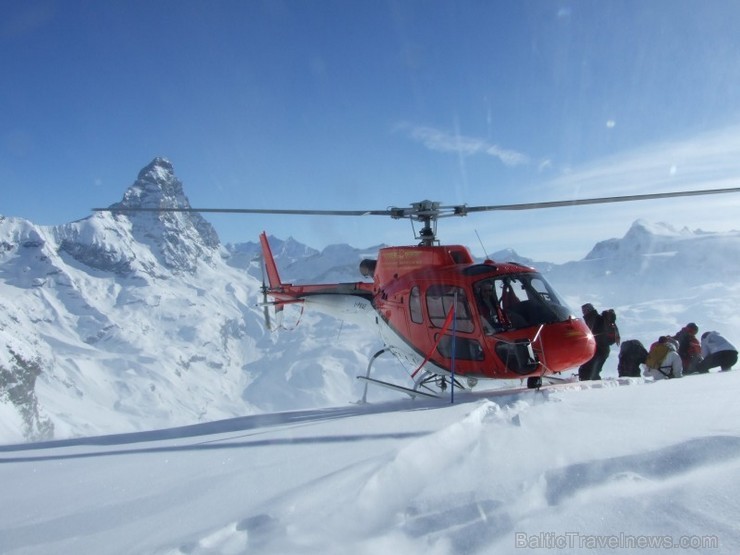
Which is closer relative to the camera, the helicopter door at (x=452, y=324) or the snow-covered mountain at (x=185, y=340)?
the helicopter door at (x=452, y=324)

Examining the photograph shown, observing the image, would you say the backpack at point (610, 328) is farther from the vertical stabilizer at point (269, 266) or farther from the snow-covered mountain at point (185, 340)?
the snow-covered mountain at point (185, 340)

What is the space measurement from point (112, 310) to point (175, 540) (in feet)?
691

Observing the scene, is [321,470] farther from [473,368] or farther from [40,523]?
[473,368]

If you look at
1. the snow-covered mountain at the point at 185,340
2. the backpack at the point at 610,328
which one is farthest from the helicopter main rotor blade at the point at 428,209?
the snow-covered mountain at the point at 185,340

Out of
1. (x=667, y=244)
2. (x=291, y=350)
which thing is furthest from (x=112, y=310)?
(x=667, y=244)

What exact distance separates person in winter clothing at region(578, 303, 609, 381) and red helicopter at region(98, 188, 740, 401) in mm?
1596

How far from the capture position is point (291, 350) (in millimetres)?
180375

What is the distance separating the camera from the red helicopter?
642 centimetres

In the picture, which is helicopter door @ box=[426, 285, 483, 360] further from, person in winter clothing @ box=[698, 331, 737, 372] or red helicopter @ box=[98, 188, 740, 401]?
person in winter clothing @ box=[698, 331, 737, 372]

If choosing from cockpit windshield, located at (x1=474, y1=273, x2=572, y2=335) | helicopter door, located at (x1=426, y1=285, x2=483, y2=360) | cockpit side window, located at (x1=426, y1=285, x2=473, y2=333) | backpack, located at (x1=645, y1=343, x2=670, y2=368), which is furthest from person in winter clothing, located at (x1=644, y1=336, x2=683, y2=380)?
cockpit side window, located at (x1=426, y1=285, x2=473, y2=333)

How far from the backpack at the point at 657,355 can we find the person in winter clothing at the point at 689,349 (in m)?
1.91

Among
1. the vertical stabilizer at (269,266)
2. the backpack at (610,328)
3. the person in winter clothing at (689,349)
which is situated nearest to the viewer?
the backpack at (610,328)

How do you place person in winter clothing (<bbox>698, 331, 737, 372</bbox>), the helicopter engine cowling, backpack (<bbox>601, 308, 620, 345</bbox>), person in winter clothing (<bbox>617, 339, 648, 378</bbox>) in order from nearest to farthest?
person in winter clothing (<bbox>698, 331, 737, 372</bbox>) → backpack (<bbox>601, 308, 620, 345</bbox>) → person in winter clothing (<bbox>617, 339, 648, 378</bbox>) → the helicopter engine cowling

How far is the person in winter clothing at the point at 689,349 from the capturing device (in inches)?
360
